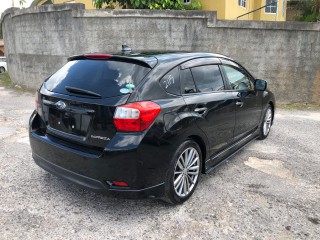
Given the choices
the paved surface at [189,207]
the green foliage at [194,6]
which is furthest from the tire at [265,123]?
the green foliage at [194,6]

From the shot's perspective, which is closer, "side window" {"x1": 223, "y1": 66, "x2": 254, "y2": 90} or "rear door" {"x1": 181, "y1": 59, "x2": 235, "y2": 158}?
"rear door" {"x1": 181, "y1": 59, "x2": 235, "y2": 158}

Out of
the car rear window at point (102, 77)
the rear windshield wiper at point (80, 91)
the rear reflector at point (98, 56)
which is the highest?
the rear reflector at point (98, 56)

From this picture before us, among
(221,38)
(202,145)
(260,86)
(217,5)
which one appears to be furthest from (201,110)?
(217,5)

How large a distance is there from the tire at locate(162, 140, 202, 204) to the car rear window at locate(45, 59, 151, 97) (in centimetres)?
80

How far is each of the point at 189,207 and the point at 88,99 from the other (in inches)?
59.3

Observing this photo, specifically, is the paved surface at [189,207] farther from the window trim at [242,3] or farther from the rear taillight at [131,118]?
the window trim at [242,3]

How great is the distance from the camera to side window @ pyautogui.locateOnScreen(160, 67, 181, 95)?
2.85 meters

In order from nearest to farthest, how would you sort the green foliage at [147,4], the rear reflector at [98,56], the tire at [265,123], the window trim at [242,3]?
the rear reflector at [98,56]
the tire at [265,123]
the green foliage at [147,4]
the window trim at [242,3]

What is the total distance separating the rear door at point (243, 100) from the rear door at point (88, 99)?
1.61m

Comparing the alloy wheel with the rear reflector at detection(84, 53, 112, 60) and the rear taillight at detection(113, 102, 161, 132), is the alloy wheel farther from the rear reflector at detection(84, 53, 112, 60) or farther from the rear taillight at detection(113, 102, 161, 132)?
the rear reflector at detection(84, 53, 112, 60)

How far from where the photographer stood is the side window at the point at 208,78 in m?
3.31

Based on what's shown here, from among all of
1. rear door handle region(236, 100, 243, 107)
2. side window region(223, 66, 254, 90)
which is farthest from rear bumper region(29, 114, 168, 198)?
side window region(223, 66, 254, 90)

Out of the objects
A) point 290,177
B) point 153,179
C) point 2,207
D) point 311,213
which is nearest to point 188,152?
point 153,179

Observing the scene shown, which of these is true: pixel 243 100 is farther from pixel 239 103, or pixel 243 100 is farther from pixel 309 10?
pixel 309 10
